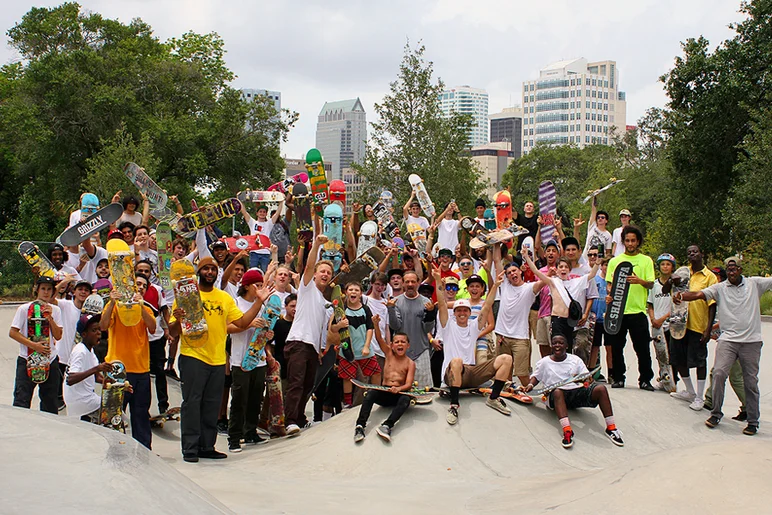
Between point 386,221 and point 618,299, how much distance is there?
4.12 m

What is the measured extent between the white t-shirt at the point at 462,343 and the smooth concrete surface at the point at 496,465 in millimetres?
473

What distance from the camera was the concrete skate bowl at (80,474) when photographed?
3564mm

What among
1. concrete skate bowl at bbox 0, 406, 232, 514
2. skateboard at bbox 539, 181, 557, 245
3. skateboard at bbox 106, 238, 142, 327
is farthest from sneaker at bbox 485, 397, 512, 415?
skateboard at bbox 539, 181, 557, 245

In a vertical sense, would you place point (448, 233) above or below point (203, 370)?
above

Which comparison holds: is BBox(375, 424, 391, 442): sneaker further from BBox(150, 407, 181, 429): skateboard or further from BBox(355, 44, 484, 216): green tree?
BBox(355, 44, 484, 216): green tree

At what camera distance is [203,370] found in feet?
23.4

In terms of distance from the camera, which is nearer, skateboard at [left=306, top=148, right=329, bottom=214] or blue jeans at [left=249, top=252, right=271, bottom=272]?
skateboard at [left=306, top=148, right=329, bottom=214]

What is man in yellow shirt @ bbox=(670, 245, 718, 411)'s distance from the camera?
32.0 ft

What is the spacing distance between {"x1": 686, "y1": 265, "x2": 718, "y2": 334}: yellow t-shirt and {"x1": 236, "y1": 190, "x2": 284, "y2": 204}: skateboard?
258 inches

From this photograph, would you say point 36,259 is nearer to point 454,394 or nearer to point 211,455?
point 211,455

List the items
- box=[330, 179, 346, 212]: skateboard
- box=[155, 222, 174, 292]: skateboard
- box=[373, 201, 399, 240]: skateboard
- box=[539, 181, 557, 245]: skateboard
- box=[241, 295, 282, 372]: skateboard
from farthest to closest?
box=[373, 201, 399, 240]: skateboard, box=[539, 181, 557, 245]: skateboard, box=[330, 179, 346, 212]: skateboard, box=[155, 222, 174, 292]: skateboard, box=[241, 295, 282, 372]: skateboard

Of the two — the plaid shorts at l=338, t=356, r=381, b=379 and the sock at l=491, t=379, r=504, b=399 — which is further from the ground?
the plaid shorts at l=338, t=356, r=381, b=379

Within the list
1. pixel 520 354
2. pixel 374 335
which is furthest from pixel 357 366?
pixel 520 354

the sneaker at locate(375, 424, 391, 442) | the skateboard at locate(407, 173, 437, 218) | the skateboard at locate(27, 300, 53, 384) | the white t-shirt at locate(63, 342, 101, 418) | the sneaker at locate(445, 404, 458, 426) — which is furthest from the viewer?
the skateboard at locate(407, 173, 437, 218)
